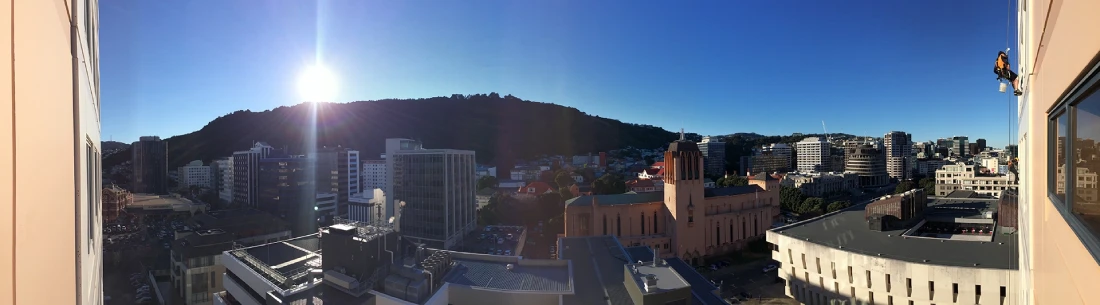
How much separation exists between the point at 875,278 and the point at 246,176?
41.9 feet

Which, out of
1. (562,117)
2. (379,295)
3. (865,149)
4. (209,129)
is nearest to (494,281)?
(379,295)

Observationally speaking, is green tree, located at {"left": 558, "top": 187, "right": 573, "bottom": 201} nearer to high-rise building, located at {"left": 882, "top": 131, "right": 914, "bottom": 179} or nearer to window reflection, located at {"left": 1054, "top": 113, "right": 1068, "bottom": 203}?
window reflection, located at {"left": 1054, "top": 113, "right": 1068, "bottom": 203}

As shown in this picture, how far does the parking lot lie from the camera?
10.1 metres

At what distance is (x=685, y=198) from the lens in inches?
394

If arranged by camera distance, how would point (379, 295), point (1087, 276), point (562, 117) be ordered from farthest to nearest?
point (562, 117)
point (379, 295)
point (1087, 276)

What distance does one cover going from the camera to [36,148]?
32 cm

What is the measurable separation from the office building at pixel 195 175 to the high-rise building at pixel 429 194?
12.4 feet

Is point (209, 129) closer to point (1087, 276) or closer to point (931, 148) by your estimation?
point (1087, 276)

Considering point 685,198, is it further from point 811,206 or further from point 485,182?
point 485,182

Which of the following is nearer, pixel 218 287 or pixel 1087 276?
pixel 1087 276

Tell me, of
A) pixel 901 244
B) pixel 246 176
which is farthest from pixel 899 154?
pixel 246 176

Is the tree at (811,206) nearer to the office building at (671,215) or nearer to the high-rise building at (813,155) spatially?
the office building at (671,215)

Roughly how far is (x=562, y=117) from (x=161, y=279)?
20235 millimetres

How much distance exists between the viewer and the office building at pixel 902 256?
4.89m
